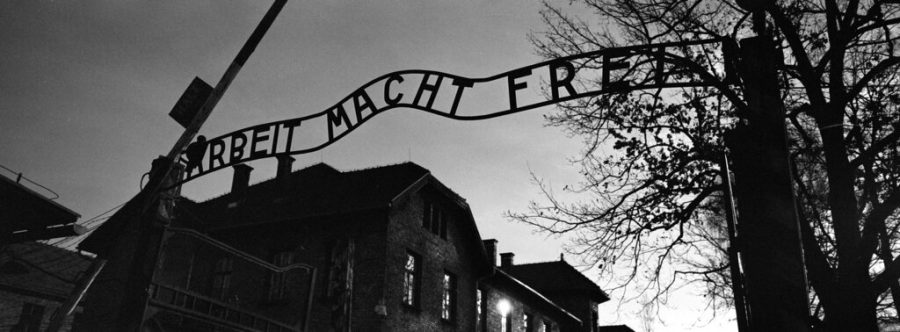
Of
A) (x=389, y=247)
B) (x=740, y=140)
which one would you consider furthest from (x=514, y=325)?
(x=740, y=140)

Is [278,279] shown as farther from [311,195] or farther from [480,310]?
[480,310]

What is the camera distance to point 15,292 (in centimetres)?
2884

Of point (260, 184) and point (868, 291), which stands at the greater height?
point (260, 184)

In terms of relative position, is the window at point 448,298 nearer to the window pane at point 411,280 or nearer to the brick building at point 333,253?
the brick building at point 333,253

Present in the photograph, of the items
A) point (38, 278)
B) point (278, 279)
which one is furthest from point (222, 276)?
point (38, 278)

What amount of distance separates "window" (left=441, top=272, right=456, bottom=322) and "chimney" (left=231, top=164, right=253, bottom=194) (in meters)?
9.92

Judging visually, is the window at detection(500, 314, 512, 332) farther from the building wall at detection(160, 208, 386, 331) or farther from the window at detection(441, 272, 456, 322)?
the building wall at detection(160, 208, 386, 331)

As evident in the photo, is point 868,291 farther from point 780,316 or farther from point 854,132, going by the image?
point 780,316

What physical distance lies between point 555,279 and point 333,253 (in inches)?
1011

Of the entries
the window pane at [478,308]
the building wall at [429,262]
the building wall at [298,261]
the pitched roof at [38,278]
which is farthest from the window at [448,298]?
Result: the pitched roof at [38,278]

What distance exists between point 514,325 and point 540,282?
12.5m

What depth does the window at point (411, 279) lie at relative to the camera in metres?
21.0

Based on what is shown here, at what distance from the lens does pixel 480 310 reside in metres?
26.1

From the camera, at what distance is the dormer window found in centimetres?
2313
